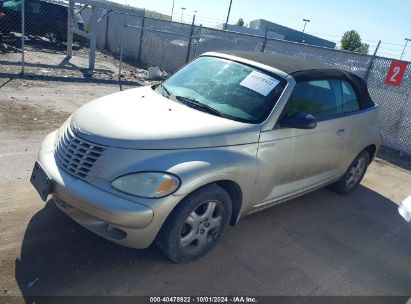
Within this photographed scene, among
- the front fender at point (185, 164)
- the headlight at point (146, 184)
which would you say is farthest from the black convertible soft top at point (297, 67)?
the headlight at point (146, 184)

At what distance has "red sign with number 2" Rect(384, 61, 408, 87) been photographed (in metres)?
8.52

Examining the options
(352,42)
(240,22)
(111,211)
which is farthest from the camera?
(240,22)

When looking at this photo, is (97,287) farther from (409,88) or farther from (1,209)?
(409,88)

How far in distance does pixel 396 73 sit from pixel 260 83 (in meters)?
6.19

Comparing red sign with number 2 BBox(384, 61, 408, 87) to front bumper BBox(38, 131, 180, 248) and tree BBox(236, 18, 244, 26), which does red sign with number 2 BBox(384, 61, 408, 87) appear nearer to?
front bumper BBox(38, 131, 180, 248)

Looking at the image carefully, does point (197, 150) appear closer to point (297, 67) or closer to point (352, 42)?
point (297, 67)

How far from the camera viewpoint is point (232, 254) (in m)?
3.61

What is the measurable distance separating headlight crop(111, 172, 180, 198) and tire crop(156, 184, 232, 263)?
Answer: 25cm

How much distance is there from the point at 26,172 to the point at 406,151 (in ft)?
26.0

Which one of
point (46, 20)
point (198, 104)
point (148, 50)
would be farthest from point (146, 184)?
point (46, 20)

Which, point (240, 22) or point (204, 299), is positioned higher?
point (204, 299)

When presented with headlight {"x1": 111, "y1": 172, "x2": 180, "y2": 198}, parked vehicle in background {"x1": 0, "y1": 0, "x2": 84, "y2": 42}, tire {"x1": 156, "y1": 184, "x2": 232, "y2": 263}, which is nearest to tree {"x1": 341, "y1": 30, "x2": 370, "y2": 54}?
parked vehicle in background {"x1": 0, "y1": 0, "x2": 84, "y2": 42}

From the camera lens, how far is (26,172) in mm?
4539

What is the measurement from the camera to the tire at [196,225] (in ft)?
9.96
